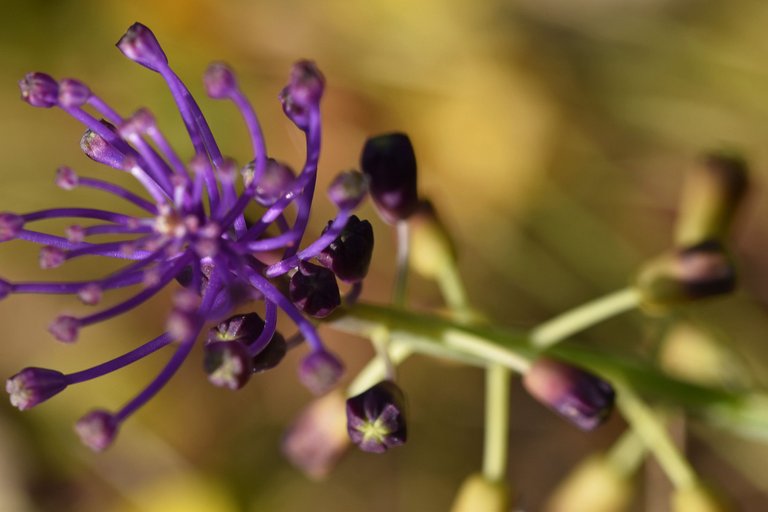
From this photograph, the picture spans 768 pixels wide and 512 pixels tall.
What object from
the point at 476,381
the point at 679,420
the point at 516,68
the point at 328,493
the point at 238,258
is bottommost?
the point at 328,493

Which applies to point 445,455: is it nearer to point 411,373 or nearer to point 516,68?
point 411,373

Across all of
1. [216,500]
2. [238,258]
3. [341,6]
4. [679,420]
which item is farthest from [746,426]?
[341,6]

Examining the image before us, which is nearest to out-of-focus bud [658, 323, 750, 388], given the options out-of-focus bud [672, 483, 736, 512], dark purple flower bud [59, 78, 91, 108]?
out-of-focus bud [672, 483, 736, 512]

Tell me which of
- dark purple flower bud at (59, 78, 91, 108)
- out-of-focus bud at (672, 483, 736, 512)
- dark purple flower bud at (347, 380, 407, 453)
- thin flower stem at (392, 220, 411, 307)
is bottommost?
out-of-focus bud at (672, 483, 736, 512)

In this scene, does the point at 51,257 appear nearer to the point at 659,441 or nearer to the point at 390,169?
the point at 390,169

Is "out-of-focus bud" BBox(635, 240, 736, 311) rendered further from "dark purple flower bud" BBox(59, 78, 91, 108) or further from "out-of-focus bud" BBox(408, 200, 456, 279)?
"dark purple flower bud" BBox(59, 78, 91, 108)

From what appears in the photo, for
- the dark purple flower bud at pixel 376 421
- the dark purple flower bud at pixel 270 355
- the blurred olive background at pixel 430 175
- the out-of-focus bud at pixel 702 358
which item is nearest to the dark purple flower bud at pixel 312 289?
the dark purple flower bud at pixel 270 355
